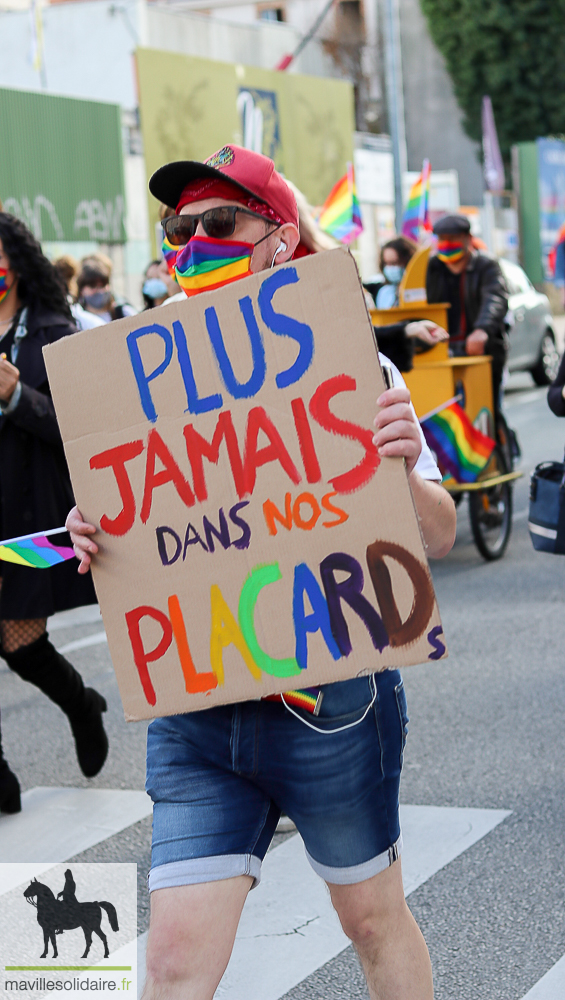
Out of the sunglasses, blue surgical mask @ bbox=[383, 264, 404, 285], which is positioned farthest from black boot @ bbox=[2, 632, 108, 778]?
blue surgical mask @ bbox=[383, 264, 404, 285]

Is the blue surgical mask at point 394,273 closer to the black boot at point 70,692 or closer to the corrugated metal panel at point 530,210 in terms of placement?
the black boot at point 70,692

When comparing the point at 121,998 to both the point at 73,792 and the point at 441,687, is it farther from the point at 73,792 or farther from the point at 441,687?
the point at 441,687

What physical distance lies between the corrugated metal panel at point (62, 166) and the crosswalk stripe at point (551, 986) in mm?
15622

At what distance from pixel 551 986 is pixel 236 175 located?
1.97m

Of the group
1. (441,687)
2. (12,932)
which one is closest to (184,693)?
(12,932)

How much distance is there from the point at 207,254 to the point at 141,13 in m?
30.8

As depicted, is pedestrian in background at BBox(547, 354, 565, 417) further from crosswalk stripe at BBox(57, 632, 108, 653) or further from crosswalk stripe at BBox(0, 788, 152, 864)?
crosswalk stripe at BBox(57, 632, 108, 653)

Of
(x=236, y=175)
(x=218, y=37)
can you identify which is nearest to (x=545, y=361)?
(x=236, y=175)

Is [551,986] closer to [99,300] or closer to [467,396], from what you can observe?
[467,396]

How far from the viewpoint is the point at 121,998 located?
3082 mm

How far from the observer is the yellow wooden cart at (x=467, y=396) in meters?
7.93

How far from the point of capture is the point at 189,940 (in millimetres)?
2109

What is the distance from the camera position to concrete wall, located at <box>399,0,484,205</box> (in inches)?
1897

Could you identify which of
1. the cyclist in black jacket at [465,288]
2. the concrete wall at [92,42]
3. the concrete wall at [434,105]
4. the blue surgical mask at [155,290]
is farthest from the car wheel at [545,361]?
the concrete wall at [434,105]
